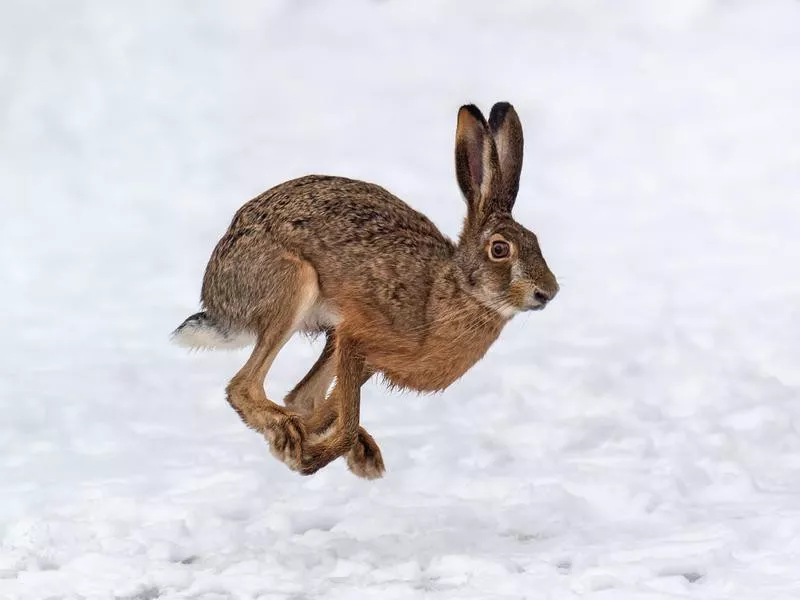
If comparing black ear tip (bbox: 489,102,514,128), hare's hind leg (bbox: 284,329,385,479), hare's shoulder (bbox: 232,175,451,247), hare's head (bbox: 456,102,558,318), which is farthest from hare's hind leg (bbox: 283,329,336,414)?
black ear tip (bbox: 489,102,514,128)

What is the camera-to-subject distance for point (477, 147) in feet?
21.1

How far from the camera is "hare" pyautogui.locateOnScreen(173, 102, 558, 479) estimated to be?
6434mm

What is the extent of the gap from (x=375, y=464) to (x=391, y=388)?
374mm

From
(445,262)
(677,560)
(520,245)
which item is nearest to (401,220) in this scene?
(445,262)

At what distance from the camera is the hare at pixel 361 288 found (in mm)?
6434

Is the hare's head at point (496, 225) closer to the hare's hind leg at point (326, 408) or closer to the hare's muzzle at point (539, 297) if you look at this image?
the hare's muzzle at point (539, 297)

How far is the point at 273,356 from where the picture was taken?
6766 mm

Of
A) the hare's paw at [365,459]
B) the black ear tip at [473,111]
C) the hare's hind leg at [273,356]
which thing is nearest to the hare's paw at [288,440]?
the hare's hind leg at [273,356]

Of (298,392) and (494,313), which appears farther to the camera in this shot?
(298,392)

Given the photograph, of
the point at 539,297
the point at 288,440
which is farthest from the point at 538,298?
the point at 288,440

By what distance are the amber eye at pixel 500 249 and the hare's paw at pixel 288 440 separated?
1165 mm

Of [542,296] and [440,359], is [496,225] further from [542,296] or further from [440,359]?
[440,359]

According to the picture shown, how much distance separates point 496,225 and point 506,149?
14.1 inches

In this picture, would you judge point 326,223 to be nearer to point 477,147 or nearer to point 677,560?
point 477,147
